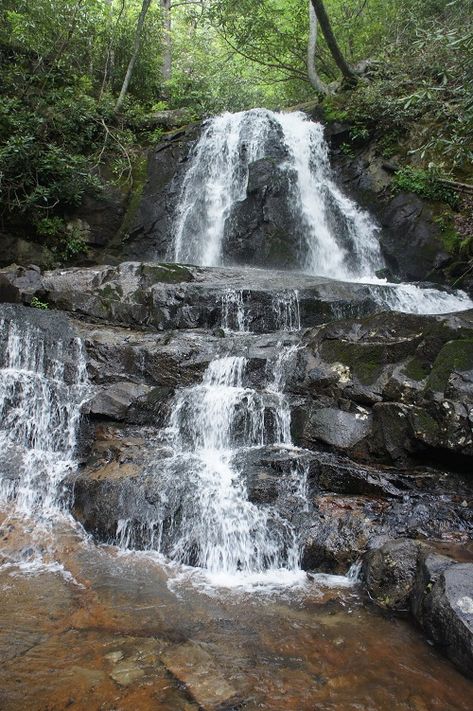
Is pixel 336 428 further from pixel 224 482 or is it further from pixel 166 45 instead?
pixel 166 45

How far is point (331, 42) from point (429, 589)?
13086 mm

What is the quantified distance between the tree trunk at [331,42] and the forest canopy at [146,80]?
0.52 feet

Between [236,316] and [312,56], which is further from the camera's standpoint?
[312,56]

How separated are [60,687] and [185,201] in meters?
12.8

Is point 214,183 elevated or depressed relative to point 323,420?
elevated

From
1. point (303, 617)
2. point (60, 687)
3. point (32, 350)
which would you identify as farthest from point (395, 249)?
point (60, 687)

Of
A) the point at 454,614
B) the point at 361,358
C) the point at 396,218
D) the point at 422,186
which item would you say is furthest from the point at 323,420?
the point at 422,186

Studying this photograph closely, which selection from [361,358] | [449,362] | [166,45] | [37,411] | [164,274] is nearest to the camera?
[449,362]

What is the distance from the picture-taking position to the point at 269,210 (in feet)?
43.3

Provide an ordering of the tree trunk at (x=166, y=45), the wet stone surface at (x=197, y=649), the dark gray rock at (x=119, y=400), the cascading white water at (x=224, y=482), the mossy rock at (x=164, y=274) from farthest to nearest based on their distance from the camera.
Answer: the tree trunk at (x=166, y=45) → the mossy rock at (x=164, y=274) → the dark gray rock at (x=119, y=400) → the cascading white water at (x=224, y=482) → the wet stone surface at (x=197, y=649)

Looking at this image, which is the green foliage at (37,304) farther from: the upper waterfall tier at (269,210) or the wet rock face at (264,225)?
the wet rock face at (264,225)

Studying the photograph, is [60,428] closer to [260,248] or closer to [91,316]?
A: [91,316]

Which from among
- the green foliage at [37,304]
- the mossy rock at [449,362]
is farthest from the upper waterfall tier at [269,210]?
the mossy rock at [449,362]

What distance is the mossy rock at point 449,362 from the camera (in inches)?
232
